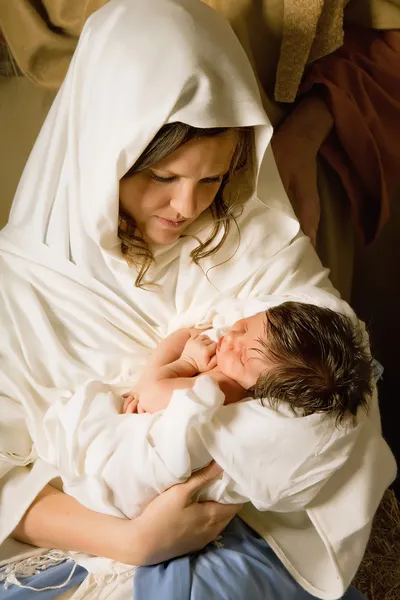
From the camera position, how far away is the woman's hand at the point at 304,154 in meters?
1.53

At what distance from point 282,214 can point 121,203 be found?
31 cm

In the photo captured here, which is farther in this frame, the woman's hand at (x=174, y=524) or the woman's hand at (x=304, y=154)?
the woman's hand at (x=304, y=154)

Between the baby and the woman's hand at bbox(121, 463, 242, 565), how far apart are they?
13 cm

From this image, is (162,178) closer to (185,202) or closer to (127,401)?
(185,202)

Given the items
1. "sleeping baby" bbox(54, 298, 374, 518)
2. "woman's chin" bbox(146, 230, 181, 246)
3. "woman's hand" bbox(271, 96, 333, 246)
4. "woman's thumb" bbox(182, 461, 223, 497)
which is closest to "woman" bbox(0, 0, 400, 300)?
"woman's hand" bbox(271, 96, 333, 246)

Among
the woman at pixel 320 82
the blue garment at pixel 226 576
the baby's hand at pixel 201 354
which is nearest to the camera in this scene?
the blue garment at pixel 226 576

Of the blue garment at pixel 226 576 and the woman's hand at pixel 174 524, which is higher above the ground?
the woman's hand at pixel 174 524

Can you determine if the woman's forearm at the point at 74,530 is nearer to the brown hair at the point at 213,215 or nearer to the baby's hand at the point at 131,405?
the baby's hand at the point at 131,405

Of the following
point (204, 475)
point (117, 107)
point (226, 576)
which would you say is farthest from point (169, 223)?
point (226, 576)

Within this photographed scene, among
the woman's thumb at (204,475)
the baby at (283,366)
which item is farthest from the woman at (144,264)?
the baby at (283,366)

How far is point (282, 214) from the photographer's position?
A: 1.29m

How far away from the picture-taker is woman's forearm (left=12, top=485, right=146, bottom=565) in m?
1.05

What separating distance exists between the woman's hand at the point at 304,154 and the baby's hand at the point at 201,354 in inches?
19.1

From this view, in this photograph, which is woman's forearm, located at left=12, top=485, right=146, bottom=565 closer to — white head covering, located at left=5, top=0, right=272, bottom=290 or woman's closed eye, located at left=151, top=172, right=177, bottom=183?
white head covering, located at left=5, top=0, right=272, bottom=290
